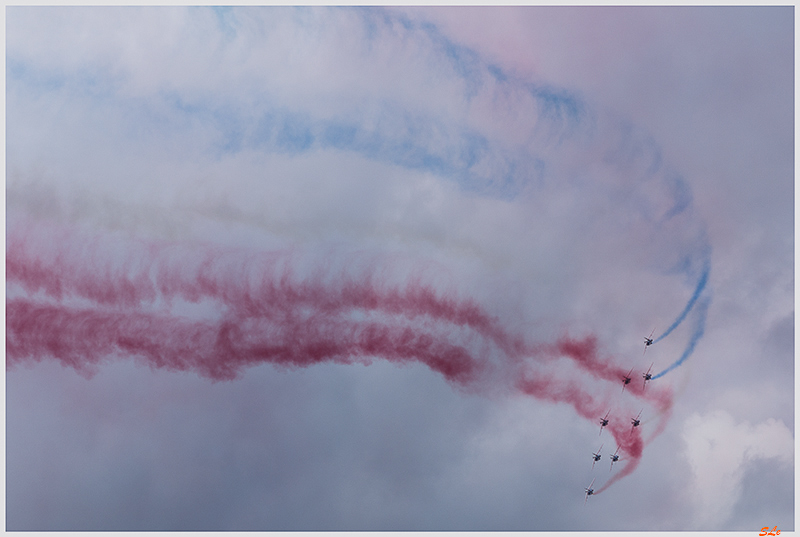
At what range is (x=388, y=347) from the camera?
1367 inches

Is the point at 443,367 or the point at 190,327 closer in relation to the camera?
the point at 190,327

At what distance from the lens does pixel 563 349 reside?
36.8 metres

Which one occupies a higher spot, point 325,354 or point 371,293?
point 371,293

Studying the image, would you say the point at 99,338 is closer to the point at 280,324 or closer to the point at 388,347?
the point at 280,324

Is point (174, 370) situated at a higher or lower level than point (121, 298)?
lower

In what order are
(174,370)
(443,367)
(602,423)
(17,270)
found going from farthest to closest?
(602,423)
(443,367)
(174,370)
(17,270)

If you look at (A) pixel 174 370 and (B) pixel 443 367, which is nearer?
(A) pixel 174 370

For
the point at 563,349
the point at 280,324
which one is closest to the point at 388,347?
the point at 280,324

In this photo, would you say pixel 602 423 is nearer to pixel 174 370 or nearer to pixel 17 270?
pixel 174 370

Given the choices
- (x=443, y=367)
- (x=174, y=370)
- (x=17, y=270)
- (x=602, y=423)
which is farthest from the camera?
(x=602, y=423)

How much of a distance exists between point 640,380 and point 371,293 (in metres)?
15.6

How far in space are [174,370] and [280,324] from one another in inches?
216

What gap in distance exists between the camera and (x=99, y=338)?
32.0 m

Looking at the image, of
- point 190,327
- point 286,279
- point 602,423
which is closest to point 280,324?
point 286,279
